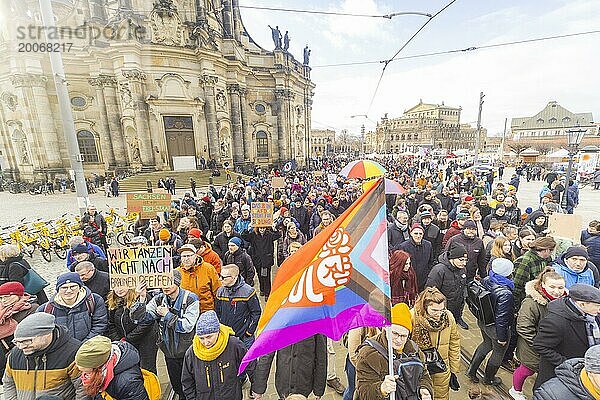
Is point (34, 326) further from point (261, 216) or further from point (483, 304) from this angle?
point (483, 304)

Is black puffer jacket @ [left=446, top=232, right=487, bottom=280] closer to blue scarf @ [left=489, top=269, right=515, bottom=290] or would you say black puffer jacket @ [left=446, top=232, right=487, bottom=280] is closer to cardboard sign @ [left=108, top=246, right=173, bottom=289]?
blue scarf @ [left=489, top=269, right=515, bottom=290]

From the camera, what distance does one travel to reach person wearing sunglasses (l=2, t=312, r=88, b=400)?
2361 mm

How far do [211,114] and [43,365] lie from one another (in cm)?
2928

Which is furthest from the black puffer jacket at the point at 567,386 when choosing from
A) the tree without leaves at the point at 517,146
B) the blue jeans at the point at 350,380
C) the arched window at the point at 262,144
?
the tree without leaves at the point at 517,146

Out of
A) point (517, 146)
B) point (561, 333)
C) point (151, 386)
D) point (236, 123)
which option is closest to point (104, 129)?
point (236, 123)

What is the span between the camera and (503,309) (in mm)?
3502

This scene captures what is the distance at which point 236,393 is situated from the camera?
2959mm

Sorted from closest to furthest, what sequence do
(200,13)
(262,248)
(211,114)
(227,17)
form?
(262,248) → (200,13) → (211,114) → (227,17)

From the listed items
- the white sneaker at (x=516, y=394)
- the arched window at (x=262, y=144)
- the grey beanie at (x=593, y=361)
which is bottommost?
the white sneaker at (x=516, y=394)

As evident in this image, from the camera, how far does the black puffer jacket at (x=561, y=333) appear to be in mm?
2738

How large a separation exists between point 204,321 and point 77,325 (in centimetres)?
156

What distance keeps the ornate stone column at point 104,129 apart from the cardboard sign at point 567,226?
3210 cm

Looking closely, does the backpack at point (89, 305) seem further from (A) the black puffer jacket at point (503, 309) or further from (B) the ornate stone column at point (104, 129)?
(B) the ornate stone column at point (104, 129)

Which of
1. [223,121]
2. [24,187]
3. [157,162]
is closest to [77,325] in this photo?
[157,162]
